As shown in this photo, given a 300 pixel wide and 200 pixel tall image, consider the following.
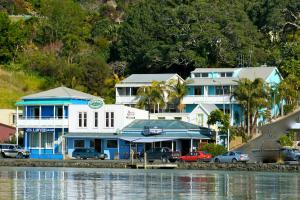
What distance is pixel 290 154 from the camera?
101250 mm

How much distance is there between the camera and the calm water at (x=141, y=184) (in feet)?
219

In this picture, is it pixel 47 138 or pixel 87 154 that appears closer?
pixel 87 154

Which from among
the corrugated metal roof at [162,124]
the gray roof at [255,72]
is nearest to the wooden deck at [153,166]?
the corrugated metal roof at [162,124]

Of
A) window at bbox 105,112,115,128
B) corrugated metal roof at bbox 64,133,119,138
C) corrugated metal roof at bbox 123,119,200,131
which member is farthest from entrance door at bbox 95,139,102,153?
corrugated metal roof at bbox 123,119,200,131

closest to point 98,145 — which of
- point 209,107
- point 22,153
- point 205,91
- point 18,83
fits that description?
Result: point 22,153

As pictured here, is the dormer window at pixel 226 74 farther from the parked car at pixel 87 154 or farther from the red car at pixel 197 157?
the red car at pixel 197 157

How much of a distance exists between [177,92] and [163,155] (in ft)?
70.0

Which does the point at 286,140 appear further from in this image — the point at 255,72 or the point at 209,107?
the point at 255,72

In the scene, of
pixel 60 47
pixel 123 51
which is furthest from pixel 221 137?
pixel 60 47

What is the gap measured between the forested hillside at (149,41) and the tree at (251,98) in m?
17.4

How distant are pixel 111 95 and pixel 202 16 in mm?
16980

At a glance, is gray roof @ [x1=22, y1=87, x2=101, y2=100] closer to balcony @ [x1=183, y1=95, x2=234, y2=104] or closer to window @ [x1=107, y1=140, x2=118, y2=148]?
window @ [x1=107, y1=140, x2=118, y2=148]

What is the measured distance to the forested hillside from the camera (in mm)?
140250

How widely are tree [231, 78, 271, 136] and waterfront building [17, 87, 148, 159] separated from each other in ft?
37.9
